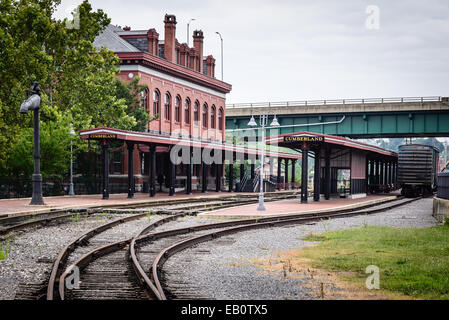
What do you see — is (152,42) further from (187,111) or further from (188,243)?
(188,243)

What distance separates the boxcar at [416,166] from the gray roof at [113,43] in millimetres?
24287

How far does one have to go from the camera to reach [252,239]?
16.0 meters

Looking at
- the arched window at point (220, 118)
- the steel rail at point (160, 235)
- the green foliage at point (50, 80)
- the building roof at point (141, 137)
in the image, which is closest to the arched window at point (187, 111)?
the arched window at point (220, 118)

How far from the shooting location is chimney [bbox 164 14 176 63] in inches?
2131

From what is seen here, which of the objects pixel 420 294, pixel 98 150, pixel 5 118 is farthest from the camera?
pixel 98 150

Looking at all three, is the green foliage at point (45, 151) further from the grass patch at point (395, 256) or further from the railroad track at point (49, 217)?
the grass patch at point (395, 256)

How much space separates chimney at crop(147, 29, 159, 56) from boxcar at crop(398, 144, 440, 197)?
906 inches

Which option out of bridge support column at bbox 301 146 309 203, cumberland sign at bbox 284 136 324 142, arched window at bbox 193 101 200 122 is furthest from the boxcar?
arched window at bbox 193 101 200 122

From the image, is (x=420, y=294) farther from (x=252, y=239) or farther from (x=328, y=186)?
(x=328, y=186)

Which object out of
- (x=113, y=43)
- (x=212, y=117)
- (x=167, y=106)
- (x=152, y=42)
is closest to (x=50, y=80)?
(x=113, y=43)

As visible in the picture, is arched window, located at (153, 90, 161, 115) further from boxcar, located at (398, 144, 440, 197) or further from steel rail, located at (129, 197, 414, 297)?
steel rail, located at (129, 197, 414, 297)
